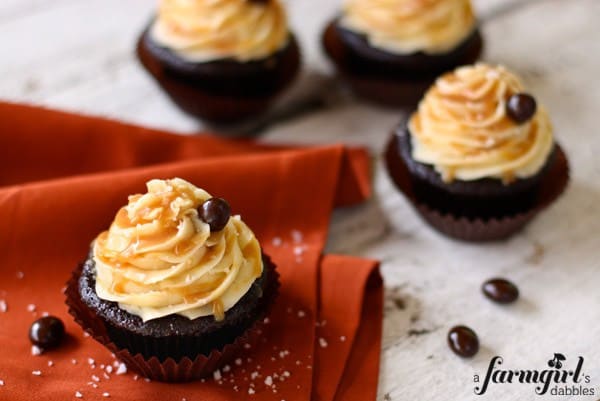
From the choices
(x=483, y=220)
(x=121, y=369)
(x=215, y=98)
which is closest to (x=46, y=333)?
(x=121, y=369)

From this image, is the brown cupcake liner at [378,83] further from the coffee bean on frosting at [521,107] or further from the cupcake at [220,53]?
the coffee bean on frosting at [521,107]

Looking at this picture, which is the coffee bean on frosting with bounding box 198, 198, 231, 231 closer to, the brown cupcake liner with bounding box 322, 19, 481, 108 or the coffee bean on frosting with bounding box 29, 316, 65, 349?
the coffee bean on frosting with bounding box 29, 316, 65, 349

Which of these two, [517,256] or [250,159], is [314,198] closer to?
[250,159]

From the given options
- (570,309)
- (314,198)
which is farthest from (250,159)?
(570,309)

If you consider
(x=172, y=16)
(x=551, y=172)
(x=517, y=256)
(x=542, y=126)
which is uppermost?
(x=172, y=16)

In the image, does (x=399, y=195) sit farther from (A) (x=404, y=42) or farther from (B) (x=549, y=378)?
(B) (x=549, y=378)
